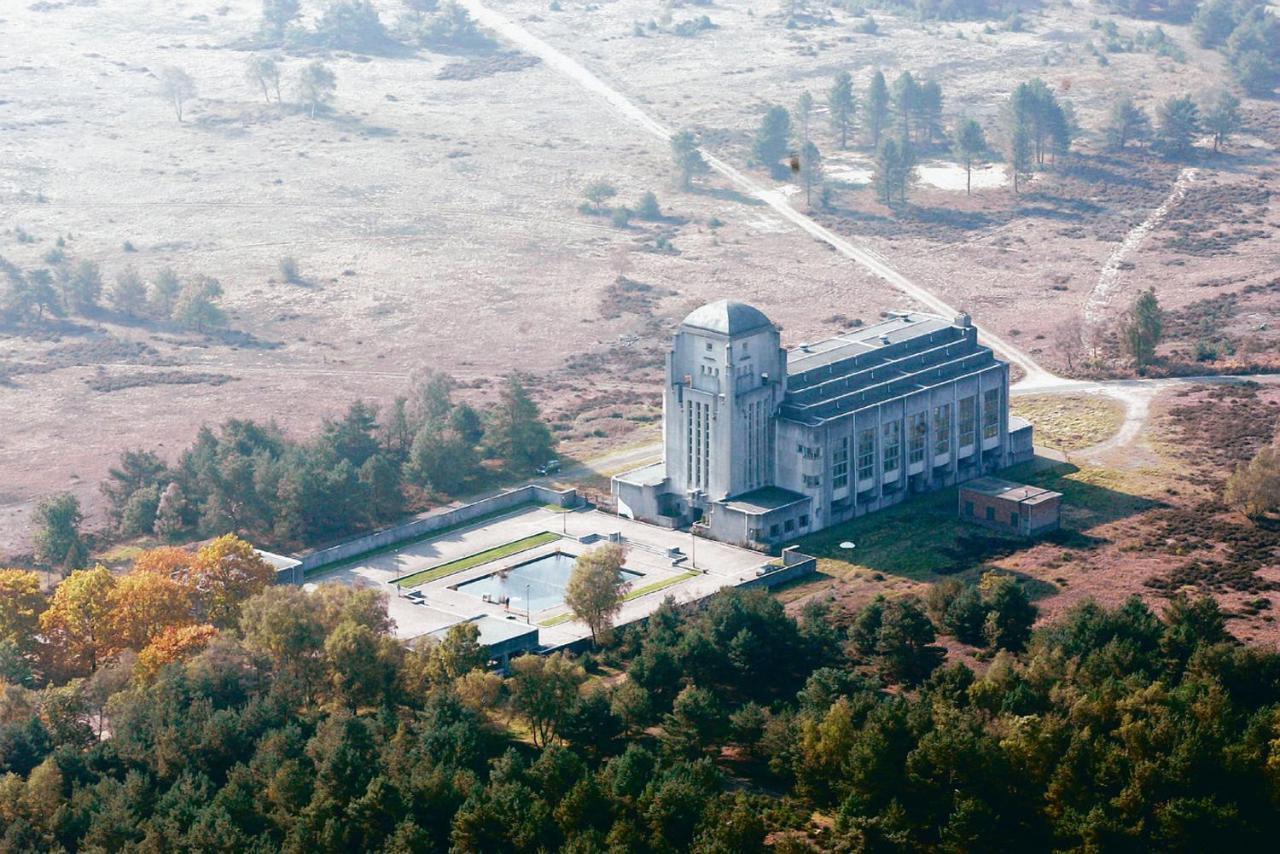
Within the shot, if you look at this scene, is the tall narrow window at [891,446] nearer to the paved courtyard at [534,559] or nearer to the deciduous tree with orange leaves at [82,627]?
the paved courtyard at [534,559]

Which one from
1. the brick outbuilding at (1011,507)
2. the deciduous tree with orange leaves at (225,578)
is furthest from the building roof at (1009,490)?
the deciduous tree with orange leaves at (225,578)

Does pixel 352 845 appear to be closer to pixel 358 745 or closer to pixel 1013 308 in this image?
pixel 358 745

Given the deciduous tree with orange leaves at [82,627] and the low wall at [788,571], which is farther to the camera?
the low wall at [788,571]

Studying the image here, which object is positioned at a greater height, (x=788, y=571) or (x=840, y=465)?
(x=840, y=465)

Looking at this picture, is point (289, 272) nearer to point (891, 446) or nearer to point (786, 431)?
point (786, 431)

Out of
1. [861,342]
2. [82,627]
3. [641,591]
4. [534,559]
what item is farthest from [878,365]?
[82,627]

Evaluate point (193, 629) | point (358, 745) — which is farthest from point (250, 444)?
point (358, 745)
